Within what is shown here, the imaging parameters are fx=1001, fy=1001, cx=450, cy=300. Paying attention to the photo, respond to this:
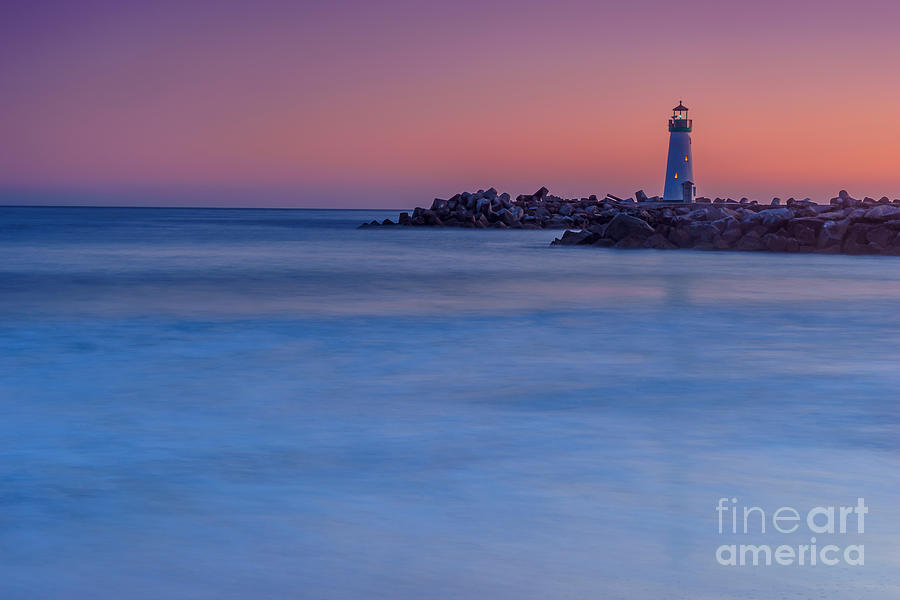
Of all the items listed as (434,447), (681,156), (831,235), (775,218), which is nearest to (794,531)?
(434,447)

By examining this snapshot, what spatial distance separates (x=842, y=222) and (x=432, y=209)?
25.0 meters

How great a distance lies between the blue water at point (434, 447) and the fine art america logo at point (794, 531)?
0.05 metres

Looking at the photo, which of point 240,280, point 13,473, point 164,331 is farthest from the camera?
point 240,280

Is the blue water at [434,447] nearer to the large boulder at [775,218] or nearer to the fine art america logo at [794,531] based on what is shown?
the fine art america logo at [794,531]

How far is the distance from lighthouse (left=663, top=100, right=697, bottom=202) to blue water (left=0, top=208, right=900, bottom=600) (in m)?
33.3

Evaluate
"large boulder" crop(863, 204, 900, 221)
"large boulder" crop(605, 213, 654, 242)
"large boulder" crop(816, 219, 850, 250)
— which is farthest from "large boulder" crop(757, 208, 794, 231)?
"large boulder" crop(605, 213, 654, 242)

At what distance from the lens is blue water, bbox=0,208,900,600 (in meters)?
2.71

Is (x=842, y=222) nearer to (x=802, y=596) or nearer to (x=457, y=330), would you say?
(x=457, y=330)

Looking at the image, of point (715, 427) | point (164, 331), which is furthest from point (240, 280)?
point (715, 427)

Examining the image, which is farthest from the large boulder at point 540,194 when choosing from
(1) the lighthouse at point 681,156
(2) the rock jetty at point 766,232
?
(2) the rock jetty at point 766,232

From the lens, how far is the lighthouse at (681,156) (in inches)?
1706

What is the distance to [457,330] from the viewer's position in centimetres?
896

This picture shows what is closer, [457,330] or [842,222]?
[457,330]

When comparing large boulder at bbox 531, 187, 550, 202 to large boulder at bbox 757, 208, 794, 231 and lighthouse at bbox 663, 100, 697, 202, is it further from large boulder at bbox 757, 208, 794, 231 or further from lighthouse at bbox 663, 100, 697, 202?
large boulder at bbox 757, 208, 794, 231
